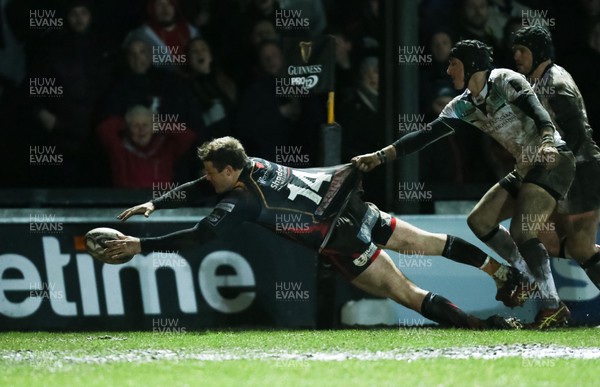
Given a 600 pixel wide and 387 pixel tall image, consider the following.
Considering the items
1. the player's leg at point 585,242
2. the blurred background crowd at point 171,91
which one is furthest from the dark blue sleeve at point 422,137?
the blurred background crowd at point 171,91

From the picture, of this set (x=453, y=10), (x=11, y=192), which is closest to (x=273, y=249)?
(x=11, y=192)

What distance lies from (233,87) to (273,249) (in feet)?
6.04

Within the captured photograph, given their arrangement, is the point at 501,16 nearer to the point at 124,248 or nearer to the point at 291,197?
the point at 291,197

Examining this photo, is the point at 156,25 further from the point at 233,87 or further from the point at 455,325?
the point at 455,325

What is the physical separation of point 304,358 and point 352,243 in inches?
70.9

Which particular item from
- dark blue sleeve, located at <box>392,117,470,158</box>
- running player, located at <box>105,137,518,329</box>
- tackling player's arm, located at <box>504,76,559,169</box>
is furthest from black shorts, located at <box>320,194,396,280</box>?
tackling player's arm, located at <box>504,76,559,169</box>

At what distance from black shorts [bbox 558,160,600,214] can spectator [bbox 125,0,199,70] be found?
Answer: 11.7 ft

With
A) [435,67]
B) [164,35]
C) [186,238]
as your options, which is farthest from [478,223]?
[164,35]

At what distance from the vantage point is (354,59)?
1218 cm

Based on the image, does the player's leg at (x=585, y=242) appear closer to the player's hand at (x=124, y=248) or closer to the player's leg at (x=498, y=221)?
the player's leg at (x=498, y=221)

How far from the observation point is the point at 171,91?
1169 cm

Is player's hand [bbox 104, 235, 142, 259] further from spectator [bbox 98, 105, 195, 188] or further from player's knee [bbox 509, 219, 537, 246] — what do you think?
player's knee [bbox 509, 219, 537, 246]

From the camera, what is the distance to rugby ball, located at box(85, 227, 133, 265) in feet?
32.1

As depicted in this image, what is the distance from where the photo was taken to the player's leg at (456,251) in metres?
10.5
